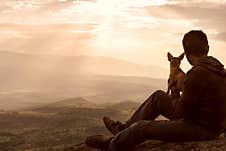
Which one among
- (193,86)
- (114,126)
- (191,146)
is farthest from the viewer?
(114,126)

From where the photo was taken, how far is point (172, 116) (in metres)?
9.39

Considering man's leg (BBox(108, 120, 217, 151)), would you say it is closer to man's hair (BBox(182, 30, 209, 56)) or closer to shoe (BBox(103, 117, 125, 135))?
shoe (BBox(103, 117, 125, 135))

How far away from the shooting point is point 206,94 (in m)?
8.14

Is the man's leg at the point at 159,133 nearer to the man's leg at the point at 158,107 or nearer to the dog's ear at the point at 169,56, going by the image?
the man's leg at the point at 158,107

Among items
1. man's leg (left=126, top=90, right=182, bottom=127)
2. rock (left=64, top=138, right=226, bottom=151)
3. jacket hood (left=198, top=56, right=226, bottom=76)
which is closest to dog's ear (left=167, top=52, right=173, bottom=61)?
man's leg (left=126, top=90, right=182, bottom=127)

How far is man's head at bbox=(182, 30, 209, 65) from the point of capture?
27.2ft

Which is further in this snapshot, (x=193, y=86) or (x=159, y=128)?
(x=159, y=128)

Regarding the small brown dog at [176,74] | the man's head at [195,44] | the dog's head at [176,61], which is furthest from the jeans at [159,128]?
the man's head at [195,44]

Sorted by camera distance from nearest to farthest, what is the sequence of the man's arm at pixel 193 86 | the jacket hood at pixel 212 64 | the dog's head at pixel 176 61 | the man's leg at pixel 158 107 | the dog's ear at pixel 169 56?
the man's arm at pixel 193 86, the jacket hood at pixel 212 64, the man's leg at pixel 158 107, the dog's head at pixel 176 61, the dog's ear at pixel 169 56

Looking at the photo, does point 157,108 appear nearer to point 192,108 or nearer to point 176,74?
point 176,74

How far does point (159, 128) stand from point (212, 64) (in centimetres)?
187

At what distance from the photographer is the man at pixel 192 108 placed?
8086mm

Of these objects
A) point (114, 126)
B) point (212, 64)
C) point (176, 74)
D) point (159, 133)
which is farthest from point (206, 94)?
point (114, 126)

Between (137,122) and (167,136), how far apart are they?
741mm
